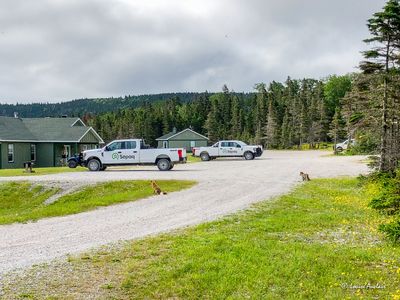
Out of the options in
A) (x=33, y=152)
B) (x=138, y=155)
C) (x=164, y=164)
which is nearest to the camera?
(x=138, y=155)

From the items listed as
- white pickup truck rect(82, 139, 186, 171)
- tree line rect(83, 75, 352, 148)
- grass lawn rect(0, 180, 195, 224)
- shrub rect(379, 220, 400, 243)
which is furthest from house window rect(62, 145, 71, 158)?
tree line rect(83, 75, 352, 148)

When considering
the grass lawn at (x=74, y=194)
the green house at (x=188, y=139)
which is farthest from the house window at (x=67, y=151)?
the green house at (x=188, y=139)

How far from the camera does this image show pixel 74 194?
19312mm

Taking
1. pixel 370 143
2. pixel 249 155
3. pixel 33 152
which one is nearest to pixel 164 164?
pixel 370 143

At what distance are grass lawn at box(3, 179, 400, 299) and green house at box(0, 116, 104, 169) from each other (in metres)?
33.7

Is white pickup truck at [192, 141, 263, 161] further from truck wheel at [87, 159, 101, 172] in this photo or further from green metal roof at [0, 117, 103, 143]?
truck wheel at [87, 159, 101, 172]

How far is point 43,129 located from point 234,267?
41.5 metres

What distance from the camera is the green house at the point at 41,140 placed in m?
39.7

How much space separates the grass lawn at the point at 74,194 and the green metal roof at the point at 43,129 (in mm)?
20706

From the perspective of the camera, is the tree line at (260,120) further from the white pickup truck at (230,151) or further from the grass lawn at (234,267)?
the grass lawn at (234,267)

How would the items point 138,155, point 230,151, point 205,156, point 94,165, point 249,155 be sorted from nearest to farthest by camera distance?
point 138,155 < point 94,165 < point 249,155 < point 230,151 < point 205,156

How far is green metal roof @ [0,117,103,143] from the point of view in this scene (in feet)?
136

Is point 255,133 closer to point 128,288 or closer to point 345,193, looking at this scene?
point 345,193

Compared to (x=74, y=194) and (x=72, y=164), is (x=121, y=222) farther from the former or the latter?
(x=72, y=164)
